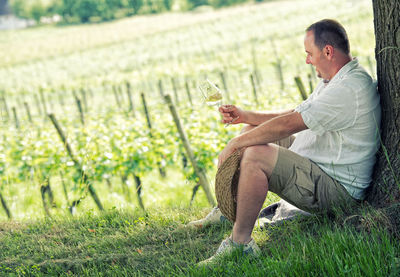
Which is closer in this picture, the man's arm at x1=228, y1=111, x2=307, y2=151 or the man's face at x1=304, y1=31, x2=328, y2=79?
Answer: the man's arm at x1=228, y1=111, x2=307, y2=151

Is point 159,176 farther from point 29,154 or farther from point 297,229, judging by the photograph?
point 297,229

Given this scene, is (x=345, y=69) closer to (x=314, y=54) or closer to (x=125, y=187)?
(x=314, y=54)

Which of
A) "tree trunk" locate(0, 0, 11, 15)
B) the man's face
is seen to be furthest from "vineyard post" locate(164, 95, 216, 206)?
"tree trunk" locate(0, 0, 11, 15)

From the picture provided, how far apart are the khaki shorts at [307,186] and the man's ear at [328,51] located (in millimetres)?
586

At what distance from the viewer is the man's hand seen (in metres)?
3.15

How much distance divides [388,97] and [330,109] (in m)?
0.36

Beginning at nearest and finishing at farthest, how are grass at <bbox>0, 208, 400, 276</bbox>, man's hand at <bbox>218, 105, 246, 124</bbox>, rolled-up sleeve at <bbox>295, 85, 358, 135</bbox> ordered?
grass at <bbox>0, 208, 400, 276</bbox>, rolled-up sleeve at <bbox>295, 85, 358, 135</bbox>, man's hand at <bbox>218, 105, 246, 124</bbox>

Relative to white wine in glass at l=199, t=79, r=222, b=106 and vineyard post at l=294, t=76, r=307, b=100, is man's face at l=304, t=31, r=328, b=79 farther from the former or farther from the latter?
vineyard post at l=294, t=76, r=307, b=100

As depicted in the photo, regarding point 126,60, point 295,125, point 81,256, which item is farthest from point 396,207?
point 126,60

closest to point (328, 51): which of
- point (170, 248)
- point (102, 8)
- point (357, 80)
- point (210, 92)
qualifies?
point (357, 80)

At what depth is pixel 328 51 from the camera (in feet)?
9.11

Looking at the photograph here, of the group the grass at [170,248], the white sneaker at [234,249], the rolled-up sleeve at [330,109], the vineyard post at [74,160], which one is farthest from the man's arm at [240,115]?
the vineyard post at [74,160]

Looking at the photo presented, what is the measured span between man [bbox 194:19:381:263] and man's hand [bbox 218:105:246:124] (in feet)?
1.33

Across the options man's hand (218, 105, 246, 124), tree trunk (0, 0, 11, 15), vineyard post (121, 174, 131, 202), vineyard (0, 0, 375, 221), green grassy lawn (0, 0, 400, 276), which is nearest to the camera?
green grassy lawn (0, 0, 400, 276)
